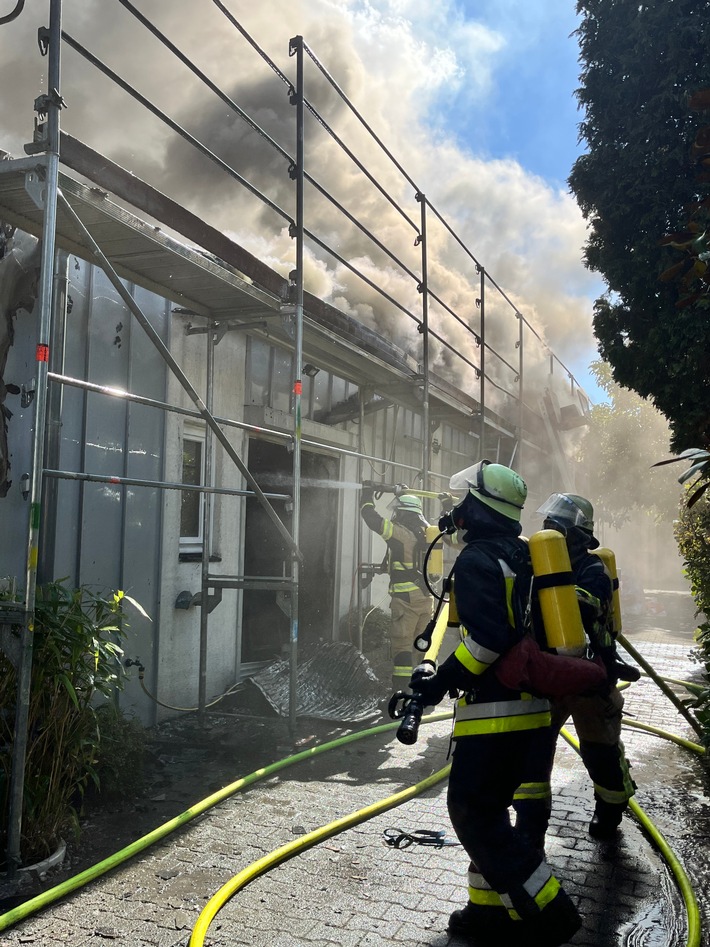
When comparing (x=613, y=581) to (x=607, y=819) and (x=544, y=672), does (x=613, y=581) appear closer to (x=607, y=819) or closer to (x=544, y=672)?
(x=607, y=819)

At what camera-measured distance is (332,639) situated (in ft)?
29.1

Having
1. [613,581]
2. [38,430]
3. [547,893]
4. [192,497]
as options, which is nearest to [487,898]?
[547,893]

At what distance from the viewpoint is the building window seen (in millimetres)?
6316

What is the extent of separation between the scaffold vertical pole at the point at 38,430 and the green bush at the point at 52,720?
131mm

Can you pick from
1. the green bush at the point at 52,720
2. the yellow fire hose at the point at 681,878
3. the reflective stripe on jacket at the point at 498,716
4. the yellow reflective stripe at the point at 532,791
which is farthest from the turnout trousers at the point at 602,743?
the green bush at the point at 52,720

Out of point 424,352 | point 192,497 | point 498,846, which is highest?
point 424,352

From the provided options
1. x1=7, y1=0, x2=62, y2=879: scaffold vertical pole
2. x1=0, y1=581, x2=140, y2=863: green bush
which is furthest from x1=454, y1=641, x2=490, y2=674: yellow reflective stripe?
x1=7, y1=0, x2=62, y2=879: scaffold vertical pole

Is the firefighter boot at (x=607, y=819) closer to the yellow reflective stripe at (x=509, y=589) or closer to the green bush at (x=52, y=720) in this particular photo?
the yellow reflective stripe at (x=509, y=589)

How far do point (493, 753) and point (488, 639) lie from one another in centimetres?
44

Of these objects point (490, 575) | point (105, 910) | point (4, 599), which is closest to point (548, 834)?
point (490, 575)

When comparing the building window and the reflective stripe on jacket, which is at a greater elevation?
the building window

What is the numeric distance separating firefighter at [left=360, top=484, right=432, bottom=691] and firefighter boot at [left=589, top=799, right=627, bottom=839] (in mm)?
3048

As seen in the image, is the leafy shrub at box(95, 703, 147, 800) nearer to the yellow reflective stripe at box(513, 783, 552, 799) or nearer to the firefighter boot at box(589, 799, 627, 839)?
the yellow reflective stripe at box(513, 783, 552, 799)

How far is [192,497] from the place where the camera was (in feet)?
21.2
